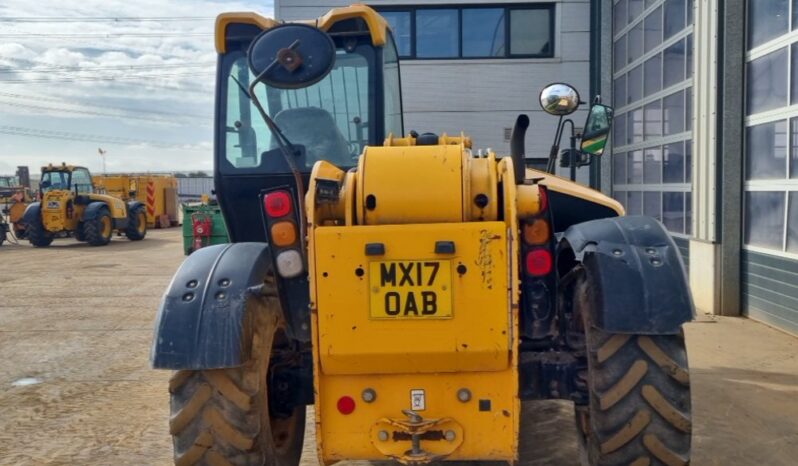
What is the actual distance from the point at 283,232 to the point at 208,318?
48cm

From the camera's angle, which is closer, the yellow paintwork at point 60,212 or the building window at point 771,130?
the building window at point 771,130

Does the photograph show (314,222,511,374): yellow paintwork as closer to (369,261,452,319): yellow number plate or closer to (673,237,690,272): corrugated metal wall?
(369,261,452,319): yellow number plate

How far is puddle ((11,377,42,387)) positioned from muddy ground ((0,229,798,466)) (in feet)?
0.06

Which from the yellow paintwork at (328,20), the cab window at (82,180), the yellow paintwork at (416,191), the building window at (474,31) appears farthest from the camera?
the cab window at (82,180)

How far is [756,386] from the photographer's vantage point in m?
5.88

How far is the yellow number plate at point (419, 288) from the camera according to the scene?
9.45ft

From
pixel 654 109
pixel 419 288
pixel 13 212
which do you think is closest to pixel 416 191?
pixel 419 288

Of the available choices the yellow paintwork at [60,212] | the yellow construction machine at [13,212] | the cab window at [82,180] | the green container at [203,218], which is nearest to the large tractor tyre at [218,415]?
the green container at [203,218]

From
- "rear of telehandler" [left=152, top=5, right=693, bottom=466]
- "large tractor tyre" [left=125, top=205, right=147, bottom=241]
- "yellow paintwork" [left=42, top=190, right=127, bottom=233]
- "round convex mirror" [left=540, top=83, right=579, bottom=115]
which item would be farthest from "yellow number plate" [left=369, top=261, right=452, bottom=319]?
"large tractor tyre" [left=125, top=205, right=147, bottom=241]

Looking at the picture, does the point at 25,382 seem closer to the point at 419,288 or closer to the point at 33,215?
the point at 419,288

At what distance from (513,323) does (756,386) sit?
3.90m

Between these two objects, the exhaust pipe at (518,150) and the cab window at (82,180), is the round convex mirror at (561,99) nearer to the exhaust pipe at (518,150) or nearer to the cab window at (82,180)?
the exhaust pipe at (518,150)

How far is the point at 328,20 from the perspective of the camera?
452 cm

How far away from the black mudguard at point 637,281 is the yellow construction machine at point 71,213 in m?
21.0
